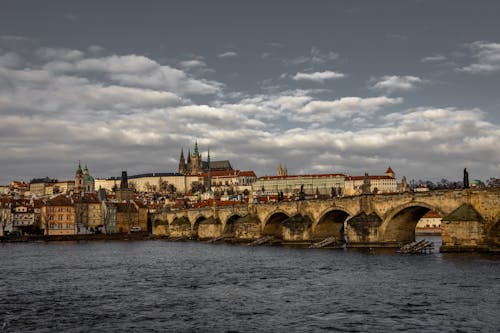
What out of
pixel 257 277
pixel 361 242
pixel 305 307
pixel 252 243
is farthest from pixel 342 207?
pixel 305 307

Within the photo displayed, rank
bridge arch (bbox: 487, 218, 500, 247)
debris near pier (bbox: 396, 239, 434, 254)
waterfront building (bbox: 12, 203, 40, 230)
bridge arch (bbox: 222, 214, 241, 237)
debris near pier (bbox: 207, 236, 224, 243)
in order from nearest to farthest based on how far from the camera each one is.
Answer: bridge arch (bbox: 487, 218, 500, 247)
debris near pier (bbox: 396, 239, 434, 254)
debris near pier (bbox: 207, 236, 224, 243)
bridge arch (bbox: 222, 214, 241, 237)
waterfront building (bbox: 12, 203, 40, 230)

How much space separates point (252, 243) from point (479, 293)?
58.0 m

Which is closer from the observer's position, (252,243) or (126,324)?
(126,324)

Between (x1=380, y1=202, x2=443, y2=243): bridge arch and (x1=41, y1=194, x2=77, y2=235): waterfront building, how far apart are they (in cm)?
8552

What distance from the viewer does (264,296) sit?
33.8 metres

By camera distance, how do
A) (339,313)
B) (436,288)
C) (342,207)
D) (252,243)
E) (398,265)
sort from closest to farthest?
(339,313), (436,288), (398,265), (342,207), (252,243)

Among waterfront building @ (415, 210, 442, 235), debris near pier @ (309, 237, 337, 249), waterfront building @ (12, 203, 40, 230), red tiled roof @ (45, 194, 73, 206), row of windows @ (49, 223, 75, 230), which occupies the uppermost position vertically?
red tiled roof @ (45, 194, 73, 206)

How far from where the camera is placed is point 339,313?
28016 mm

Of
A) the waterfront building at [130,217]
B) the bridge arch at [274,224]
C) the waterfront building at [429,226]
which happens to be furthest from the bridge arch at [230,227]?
the waterfront building at [429,226]

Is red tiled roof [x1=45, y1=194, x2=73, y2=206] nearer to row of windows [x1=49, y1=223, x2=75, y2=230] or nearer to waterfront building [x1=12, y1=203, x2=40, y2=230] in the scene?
row of windows [x1=49, y1=223, x2=75, y2=230]

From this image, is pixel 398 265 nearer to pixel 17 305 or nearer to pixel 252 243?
pixel 17 305

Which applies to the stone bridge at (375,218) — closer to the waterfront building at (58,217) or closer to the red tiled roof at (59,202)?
the waterfront building at (58,217)

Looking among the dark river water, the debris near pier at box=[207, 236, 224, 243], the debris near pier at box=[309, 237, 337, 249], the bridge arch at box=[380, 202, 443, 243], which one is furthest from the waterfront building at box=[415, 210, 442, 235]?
the dark river water

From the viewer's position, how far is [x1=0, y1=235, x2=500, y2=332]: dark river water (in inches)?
1016
